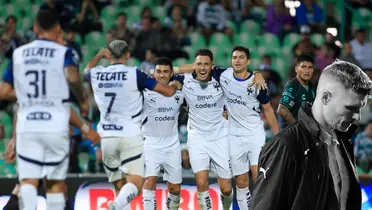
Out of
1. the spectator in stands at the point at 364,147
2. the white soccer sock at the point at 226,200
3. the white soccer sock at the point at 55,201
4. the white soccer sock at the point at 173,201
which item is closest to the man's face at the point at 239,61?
the white soccer sock at the point at 226,200

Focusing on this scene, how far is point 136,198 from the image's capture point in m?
10.5

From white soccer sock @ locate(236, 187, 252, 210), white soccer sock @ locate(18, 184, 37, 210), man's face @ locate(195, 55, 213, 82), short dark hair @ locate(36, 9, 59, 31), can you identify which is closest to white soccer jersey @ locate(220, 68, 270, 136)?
man's face @ locate(195, 55, 213, 82)

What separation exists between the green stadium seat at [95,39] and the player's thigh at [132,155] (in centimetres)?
606

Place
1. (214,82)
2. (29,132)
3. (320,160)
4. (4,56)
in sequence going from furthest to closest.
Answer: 1. (4,56)
2. (214,82)
3. (29,132)
4. (320,160)

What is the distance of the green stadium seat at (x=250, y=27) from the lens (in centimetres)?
1493

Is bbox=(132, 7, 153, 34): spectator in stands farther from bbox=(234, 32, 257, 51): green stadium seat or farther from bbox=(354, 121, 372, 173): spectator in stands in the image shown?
bbox=(354, 121, 372, 173): spectator in stands

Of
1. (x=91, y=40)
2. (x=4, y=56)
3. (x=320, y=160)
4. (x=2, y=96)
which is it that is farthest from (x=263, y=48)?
(x=320, y=160)

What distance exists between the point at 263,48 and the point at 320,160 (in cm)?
1125

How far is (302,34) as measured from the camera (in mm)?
14141

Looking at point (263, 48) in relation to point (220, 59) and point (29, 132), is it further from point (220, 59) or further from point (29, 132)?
point (29, 132)

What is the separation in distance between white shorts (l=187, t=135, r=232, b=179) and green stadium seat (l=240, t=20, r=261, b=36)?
5.46 meters

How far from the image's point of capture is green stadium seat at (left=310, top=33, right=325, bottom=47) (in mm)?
14677

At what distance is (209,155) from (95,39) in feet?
17.0

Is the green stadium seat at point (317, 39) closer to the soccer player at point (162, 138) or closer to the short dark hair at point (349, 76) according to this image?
the soccer player at point (162, 138)
